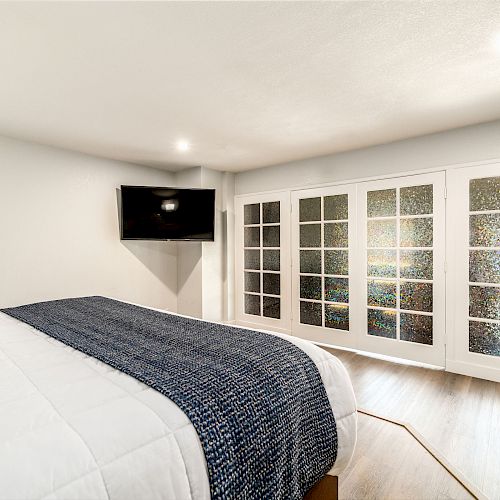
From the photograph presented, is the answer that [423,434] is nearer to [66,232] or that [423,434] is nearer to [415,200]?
[415,200]

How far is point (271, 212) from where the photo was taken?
15.1 ft

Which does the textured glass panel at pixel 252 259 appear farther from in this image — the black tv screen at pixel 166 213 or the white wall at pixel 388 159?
the white wall at pixel 388 159

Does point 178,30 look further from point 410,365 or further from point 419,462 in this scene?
point 410,365

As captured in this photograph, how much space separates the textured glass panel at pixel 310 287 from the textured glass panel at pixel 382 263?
26.5 inches

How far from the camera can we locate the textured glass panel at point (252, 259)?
15.7 ft

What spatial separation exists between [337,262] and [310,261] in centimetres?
37

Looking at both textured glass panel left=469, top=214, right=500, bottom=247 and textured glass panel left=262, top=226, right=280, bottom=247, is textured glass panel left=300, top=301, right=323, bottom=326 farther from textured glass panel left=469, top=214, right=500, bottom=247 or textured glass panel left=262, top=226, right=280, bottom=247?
textured glass panel left=469, top=214, right=500, bottom=247

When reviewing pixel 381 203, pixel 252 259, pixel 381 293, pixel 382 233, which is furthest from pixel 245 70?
pixel 252 259

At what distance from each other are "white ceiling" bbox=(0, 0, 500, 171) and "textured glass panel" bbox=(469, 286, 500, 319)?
153 centimetres

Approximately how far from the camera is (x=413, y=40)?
179 cm

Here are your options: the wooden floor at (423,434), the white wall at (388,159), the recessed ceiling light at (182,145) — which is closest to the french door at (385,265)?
the white wall at (388,159)

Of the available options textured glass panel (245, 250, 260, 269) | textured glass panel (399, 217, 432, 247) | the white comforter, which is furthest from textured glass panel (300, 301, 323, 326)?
the white comforter

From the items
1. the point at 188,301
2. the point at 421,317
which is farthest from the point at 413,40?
the point at 188,301

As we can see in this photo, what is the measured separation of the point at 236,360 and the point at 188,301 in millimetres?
3570
